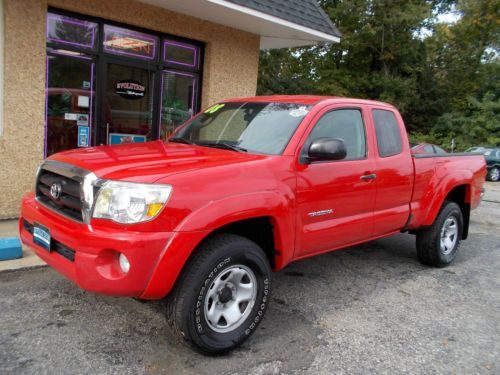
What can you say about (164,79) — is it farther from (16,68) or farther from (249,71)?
(16,68)

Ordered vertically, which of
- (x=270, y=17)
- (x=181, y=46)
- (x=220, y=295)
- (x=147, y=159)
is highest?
(x=270, y=17)

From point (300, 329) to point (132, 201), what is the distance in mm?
1744

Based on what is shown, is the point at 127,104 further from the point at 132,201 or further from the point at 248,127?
the point at 132,201

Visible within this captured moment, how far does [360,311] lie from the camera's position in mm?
4031

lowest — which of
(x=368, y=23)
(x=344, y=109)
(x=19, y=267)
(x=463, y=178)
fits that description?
(x=19, y=267)

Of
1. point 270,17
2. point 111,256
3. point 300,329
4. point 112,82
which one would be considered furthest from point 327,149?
point 112,82

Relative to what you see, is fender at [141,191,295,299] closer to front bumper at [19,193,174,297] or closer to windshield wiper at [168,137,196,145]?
front bumper at [19,193,174,297]

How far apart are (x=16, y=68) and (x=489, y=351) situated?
634 cm

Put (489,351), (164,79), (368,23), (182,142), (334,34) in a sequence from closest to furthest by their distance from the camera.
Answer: (489,351) < (182,142) < (164,79) < (334,34) < (368,23)

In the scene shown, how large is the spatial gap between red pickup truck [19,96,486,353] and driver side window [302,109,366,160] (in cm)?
1

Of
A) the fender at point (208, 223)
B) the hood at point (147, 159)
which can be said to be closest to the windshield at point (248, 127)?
the hood at point (147, 159)

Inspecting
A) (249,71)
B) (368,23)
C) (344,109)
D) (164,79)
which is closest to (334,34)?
(249,71)

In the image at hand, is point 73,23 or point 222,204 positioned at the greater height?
point 73,23

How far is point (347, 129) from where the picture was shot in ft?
13.9
